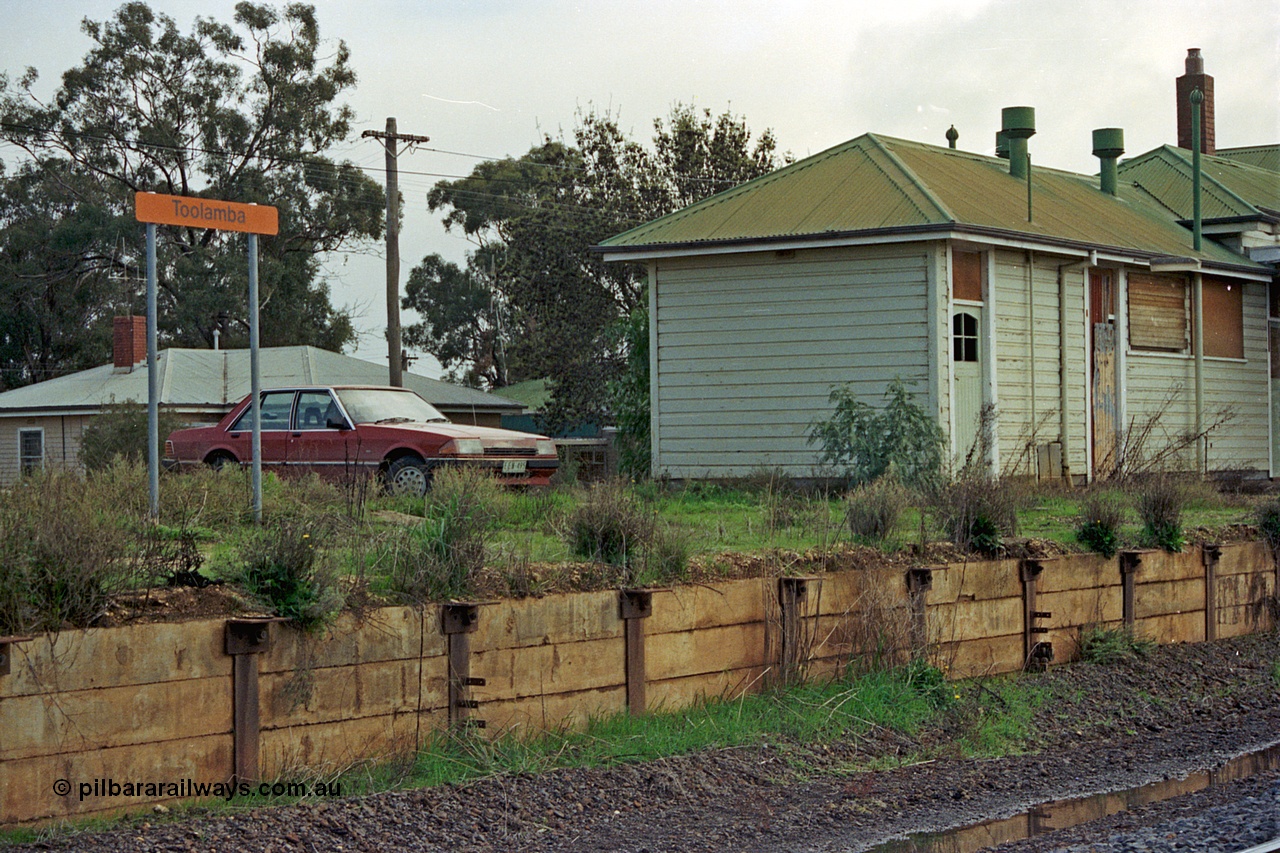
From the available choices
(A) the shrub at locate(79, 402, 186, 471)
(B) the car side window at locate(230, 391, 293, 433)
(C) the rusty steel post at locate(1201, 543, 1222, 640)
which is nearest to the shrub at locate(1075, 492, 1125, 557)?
(C) the rusty steel post at locate(1201, 543, 1222, 640)

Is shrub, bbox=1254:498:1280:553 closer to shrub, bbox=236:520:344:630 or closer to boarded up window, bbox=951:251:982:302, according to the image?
boarded up window, bbox=951:251:982:302

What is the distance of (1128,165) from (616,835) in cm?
2377

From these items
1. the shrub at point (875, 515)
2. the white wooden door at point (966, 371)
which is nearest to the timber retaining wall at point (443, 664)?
the shrub at point (875, 515)

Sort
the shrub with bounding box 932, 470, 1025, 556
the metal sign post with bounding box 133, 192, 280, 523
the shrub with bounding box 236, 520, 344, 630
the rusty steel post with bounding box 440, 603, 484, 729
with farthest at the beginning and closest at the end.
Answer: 1. the shrub with bounding box 932, 470, 1025, 556
2. the metal sign post with bounding box 133, 192, 280, 523
3. the rusty steel post with bounding box 440, 603, 484, 729
4. the shrub with bounding box 236, 520, 344, 630

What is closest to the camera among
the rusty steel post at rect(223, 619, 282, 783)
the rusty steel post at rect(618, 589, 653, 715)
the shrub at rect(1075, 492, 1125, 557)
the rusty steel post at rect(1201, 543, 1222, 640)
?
the rusty steel post at rect(223, 619, 282, 783)

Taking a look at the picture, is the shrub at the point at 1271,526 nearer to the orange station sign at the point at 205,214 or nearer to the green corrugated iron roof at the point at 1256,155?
the orange station sign at the point at 205,214

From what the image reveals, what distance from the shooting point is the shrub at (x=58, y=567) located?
263 inches

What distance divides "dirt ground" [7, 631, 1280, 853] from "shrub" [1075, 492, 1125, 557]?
62.8 inches

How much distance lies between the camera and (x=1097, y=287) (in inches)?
830

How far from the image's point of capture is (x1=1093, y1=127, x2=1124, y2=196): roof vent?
2509 cm

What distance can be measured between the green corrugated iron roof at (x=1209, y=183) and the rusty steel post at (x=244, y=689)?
21.3 meters

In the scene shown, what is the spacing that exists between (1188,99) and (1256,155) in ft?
6.41

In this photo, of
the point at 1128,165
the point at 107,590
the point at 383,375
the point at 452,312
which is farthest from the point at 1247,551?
the point at 452,312

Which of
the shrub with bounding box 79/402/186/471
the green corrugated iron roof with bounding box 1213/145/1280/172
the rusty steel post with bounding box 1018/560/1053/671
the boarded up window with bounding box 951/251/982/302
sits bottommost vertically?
the rusty steel post with bounding box 1018/560/1053/671
